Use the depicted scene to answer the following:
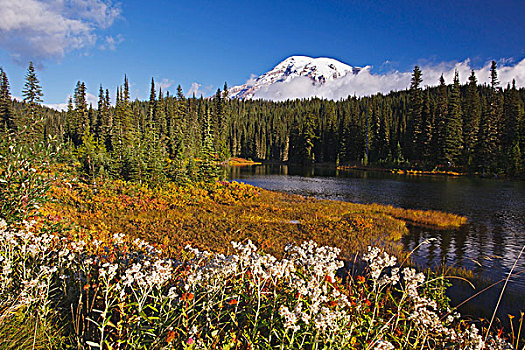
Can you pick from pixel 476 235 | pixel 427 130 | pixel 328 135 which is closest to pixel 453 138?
pixel 427 130

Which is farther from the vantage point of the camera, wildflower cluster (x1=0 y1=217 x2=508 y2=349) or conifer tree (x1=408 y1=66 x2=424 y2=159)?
conifer tree (x1=408 y1=66 x2=424 y2=159)

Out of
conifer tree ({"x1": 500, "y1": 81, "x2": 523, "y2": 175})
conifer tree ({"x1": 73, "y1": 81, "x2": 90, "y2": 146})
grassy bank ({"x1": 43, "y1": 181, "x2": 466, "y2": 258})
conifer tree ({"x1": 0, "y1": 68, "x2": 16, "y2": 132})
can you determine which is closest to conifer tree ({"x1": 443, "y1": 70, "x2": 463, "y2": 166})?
conifer tree ({"x1": 500, "y1": 81, "x2": 523, "y2": 175})

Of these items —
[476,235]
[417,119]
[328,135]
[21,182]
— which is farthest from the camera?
[328,135]

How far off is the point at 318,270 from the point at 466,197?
34452mm

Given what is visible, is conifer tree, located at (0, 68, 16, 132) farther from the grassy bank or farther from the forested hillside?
the grassy bank

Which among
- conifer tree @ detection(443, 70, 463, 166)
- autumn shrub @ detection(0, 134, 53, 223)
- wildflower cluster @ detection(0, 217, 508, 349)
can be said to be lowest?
wildflower cluster @ detection(0, 217, 508, 349)

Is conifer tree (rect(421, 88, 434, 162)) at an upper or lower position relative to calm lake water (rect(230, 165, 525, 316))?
upper

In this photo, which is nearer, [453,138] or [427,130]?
[453,138]

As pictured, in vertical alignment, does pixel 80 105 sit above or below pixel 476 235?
above

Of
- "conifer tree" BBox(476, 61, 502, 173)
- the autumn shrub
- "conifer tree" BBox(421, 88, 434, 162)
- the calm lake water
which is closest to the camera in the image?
the autumn shrub

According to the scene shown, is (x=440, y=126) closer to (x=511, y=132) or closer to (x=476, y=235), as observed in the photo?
(x=511, y=132)

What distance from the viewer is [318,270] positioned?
3.62 m

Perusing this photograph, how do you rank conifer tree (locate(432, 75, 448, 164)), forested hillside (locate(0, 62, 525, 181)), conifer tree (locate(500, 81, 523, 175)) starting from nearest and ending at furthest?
forested hillside (locate(0, 62, 525, 181))
conifer tree (locate(500, 81, 523, 175))
conifer tree (locate(432, 75, 448, 164))

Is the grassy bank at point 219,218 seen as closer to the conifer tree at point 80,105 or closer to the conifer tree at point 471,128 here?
the conifer tree at point 471,128
